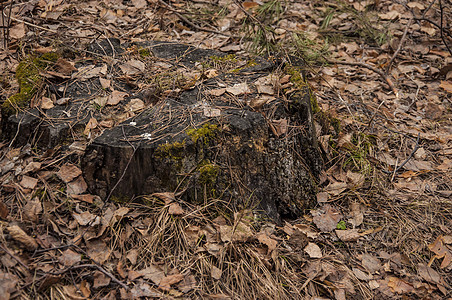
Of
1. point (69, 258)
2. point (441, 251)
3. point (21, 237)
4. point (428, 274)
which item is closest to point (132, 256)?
point (69, 258)

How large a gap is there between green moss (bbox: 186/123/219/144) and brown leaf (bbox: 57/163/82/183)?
718mm

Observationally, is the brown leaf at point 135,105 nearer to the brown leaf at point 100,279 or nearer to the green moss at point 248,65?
the green moss at point 248,65

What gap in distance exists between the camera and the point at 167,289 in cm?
212

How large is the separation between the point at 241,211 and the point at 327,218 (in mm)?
659

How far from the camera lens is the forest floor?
7.05 feet

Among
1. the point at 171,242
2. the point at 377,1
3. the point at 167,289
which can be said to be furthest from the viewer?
the point at 377,1

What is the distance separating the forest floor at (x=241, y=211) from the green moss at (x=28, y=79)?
3.3 inches

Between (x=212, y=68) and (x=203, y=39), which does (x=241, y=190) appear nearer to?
(x=212, y=68)

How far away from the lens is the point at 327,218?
272 cm

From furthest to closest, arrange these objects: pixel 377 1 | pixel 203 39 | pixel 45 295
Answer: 1. pixel 377 1
2. pixel 203 39
3. pixel 45 295

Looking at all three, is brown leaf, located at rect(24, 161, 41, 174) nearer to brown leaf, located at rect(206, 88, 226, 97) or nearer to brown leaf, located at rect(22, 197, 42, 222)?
brown leaf, located at rect(22, 197, 42, 222)

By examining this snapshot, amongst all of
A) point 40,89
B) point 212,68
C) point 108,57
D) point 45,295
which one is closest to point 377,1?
point 212,68

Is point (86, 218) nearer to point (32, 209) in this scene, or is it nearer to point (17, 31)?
point (32, 209)

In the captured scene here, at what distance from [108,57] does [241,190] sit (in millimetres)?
1488
